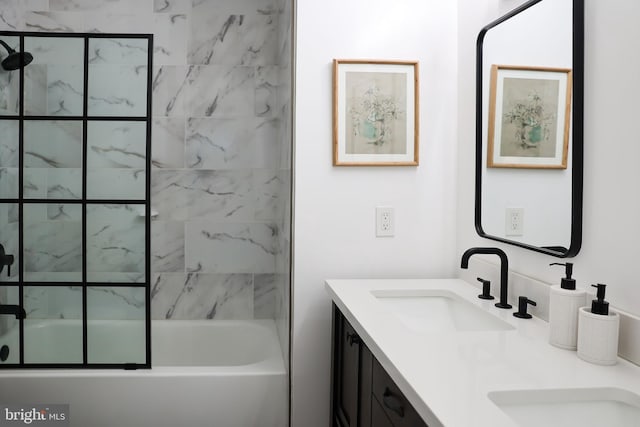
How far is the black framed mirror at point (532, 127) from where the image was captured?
1455 mm

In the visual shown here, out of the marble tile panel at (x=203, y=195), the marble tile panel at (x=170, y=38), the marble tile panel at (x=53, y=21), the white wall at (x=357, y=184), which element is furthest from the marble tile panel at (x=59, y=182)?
the marble tile panel at (x=53, y=21)

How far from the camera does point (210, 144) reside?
3.18m

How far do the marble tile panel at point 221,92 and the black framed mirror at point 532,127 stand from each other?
1595 millimetres

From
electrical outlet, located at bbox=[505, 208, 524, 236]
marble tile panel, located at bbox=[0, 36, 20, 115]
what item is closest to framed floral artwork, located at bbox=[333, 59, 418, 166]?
electrical outlet, located at bbox=[505, 208, 524, 236]

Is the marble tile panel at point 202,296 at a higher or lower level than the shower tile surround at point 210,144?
lower

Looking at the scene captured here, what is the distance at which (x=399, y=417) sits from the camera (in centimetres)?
121

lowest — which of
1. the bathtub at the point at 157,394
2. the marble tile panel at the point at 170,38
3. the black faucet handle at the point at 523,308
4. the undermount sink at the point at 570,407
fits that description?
the bathtub at the point at 157,394

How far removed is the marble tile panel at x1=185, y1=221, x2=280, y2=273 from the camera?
3191mm

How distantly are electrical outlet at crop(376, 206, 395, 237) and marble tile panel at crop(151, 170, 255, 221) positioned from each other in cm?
123

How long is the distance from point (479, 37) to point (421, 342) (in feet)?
3.98

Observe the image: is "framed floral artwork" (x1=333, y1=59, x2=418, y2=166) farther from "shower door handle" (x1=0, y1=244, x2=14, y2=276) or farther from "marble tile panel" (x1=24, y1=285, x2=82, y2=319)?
"shower door handle" (x1=0, y1=244, x2=14, y2=276)

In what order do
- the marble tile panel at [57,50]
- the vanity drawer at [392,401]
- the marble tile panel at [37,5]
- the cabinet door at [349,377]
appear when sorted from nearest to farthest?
the vanity drawer at [392,401]
the cabinet door at [349,377]
the marble tile panel at [57,50]
the marble tile panel at [37,5]

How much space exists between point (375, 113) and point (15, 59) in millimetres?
1540

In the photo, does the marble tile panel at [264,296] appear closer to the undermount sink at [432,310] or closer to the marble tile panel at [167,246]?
the marble tile panel at [167,246]
